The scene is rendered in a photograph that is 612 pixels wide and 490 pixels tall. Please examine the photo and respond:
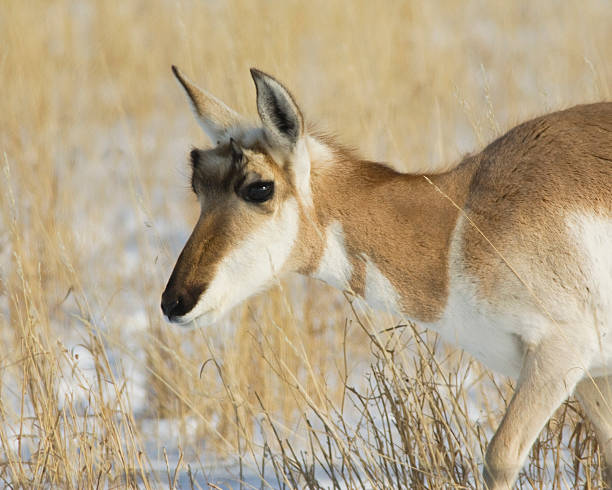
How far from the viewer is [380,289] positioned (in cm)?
305

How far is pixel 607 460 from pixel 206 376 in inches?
95.5

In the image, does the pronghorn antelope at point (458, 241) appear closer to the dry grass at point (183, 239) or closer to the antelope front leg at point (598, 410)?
the antelope front leg at point (598, 410)

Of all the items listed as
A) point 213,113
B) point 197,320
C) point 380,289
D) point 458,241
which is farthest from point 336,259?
point 213,113

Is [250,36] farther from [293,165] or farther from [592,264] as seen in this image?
[592,264]

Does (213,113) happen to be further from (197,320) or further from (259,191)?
(197,320)

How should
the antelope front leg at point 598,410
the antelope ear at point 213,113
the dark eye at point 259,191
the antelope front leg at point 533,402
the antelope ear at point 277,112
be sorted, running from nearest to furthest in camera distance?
1. the antelope front leg at point 533,402
2. the antelope ear at point 277,112
3. the dark eye at point 259,191
4. the antelope front leg at point 598,410
5. the antelope ear at point 213,113

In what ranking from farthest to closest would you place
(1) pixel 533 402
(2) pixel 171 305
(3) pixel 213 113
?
1. (3) pixel 213 113
2. (2) pixel 171 305
3. (1) pixel 533 402

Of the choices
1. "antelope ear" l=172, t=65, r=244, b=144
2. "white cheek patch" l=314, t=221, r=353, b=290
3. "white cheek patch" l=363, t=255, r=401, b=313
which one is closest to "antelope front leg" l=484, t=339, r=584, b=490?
"white cheek patch" l=363, t=255, r=401, b=313

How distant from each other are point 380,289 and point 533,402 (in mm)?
641

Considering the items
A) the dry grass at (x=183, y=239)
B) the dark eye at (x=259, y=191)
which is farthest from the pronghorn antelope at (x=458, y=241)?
the dry grass at (x=183, y=239)

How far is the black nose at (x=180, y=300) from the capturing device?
2914 mm

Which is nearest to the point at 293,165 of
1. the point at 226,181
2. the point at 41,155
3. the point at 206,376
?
the point at 226,181

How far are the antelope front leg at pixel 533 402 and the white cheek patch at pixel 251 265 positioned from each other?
2.95 feet

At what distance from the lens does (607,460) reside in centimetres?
323
